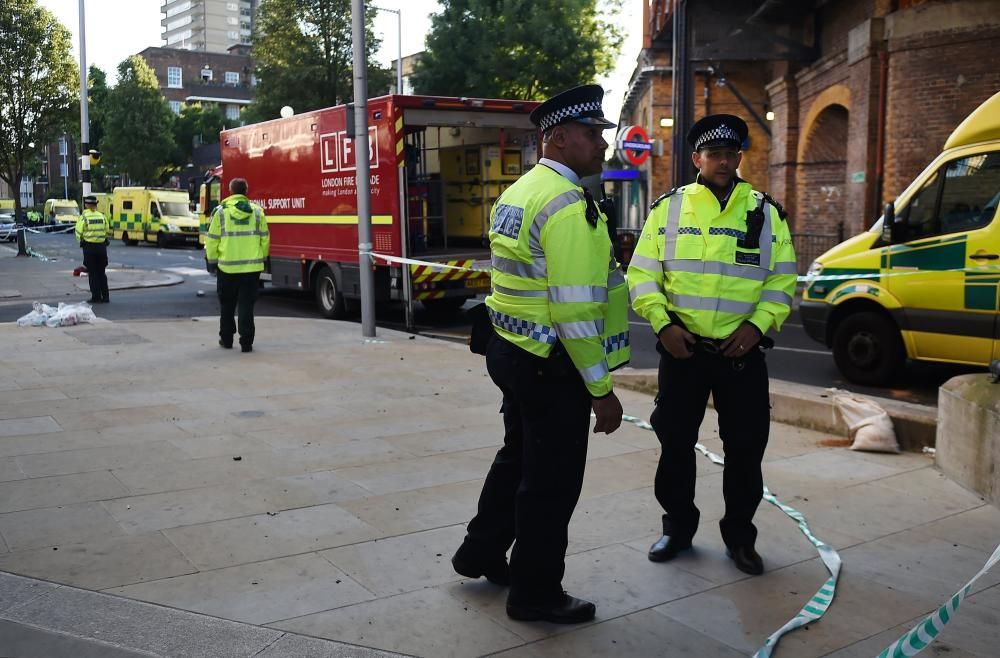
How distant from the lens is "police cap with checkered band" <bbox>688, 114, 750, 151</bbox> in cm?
439

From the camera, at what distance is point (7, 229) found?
150 ft

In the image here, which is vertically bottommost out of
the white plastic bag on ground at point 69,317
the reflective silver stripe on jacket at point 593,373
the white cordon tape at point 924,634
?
the white cordon tape at point 924,634

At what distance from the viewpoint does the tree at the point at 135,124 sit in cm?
6288

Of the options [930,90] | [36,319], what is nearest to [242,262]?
[36,319]

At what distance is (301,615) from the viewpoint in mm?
3857

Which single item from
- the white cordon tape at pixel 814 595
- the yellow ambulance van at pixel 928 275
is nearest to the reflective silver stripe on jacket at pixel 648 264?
the white cordon tape at pixel 814 595

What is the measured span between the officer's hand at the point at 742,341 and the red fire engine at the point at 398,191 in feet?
30.2

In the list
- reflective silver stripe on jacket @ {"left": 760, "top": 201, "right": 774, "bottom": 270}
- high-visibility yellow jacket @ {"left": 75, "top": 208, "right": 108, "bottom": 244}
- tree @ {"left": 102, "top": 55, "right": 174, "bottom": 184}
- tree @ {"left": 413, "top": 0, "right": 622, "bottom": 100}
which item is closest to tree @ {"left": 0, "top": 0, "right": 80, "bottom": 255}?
tree @ {"left": 413, "top": 0, "right": 622, "bottom": 100}

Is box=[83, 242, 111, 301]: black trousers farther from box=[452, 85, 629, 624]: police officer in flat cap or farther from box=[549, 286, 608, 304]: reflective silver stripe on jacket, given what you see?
box=[549, 286, 608, 304]: reflective silver stripe on jacket

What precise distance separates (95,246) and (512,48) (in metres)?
19.8

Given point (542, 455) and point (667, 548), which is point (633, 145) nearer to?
point (667, 548)

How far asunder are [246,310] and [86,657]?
7.52 m

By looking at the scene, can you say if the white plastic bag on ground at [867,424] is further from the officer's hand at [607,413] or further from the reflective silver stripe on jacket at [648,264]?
the officer's hand at [607,413]

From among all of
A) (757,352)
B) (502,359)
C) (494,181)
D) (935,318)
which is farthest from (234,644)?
(494,181)
